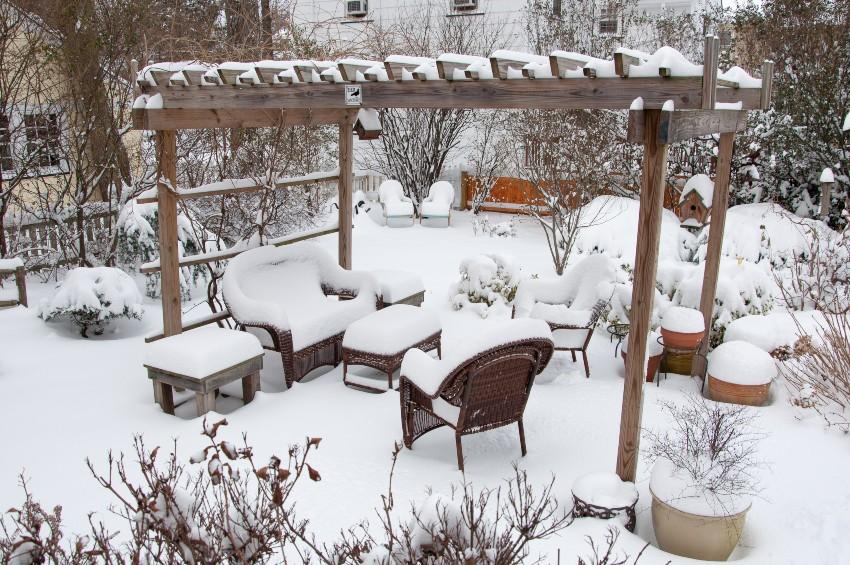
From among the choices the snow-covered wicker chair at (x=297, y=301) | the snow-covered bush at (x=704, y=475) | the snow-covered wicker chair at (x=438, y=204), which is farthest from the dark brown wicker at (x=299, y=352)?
the snow-covered wicker chair at (x=438, y=204)

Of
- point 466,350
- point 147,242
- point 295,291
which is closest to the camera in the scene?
point 466,350

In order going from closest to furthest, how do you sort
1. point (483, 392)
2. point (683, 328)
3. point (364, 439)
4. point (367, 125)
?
point (483, 392) → point (364, 439) → point (683, 328) → point (367, 125)

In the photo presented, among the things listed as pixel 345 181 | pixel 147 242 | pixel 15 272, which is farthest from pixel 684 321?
pixel 15 272

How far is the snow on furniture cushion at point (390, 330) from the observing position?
18.4ft

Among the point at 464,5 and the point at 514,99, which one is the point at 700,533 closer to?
the point at 514,99

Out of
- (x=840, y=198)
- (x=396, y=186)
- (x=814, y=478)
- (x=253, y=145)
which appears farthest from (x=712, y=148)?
(x=814, y=478)

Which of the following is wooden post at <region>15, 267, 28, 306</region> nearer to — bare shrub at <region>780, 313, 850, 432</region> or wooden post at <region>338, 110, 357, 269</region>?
wooden post at <region>338, 110, 357, 269</region>

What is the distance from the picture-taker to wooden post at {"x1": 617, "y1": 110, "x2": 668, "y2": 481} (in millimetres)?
3816

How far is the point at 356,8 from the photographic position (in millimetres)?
16078

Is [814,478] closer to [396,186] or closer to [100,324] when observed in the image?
[100,324]

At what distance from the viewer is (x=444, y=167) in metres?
15.2

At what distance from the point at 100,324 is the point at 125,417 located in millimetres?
2183

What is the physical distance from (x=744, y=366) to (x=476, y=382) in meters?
2.33

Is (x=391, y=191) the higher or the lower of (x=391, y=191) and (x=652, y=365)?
the higher
